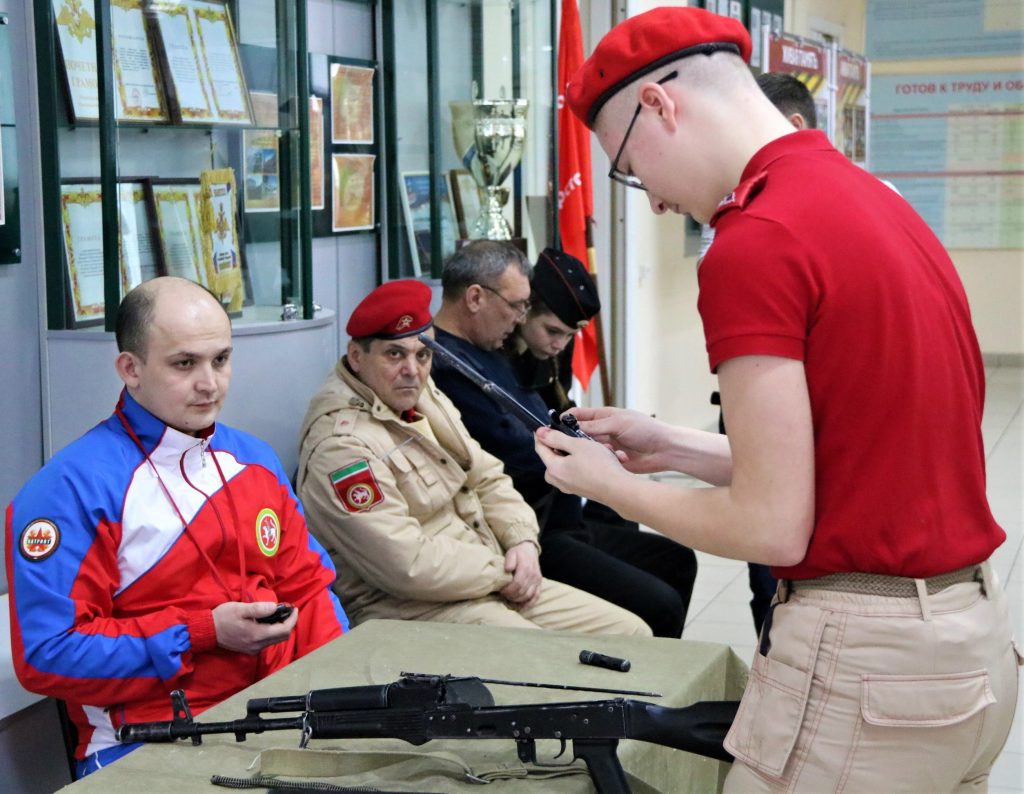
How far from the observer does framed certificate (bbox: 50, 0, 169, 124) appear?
2828mm

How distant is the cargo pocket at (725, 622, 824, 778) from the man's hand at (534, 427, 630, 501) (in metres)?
0.25

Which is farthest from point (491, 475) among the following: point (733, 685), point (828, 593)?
point (828, 593)

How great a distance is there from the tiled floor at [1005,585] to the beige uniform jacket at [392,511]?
1381 millimetres

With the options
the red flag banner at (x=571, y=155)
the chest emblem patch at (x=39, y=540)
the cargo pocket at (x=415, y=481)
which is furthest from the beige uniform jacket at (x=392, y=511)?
the red flag banner at (x=571, y=155)

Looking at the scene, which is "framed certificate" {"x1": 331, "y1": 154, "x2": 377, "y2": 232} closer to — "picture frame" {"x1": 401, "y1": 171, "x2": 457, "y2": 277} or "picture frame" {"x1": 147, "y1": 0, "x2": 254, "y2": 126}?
"picture frame" {"x1": 401, "y1": 171, "x2": 457, "y2": 277}

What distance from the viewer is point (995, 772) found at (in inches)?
128

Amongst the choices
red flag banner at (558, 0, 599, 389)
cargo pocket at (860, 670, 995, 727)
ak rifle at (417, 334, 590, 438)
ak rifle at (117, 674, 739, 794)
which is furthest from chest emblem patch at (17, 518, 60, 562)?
red flag banner at (558, 0, 599, 389)

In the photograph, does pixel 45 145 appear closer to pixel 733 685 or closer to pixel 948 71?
pixel 733 685

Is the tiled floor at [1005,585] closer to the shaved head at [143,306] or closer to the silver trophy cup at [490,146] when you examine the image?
the silver trophy cup at [490,146]

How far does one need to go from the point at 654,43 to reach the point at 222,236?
2.11 metres

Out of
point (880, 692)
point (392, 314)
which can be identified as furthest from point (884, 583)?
point (392, 314)

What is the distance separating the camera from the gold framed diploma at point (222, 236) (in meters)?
3.21

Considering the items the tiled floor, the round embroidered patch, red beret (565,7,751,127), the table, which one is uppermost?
red beret (565,7,751,127)

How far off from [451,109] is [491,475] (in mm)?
1751
